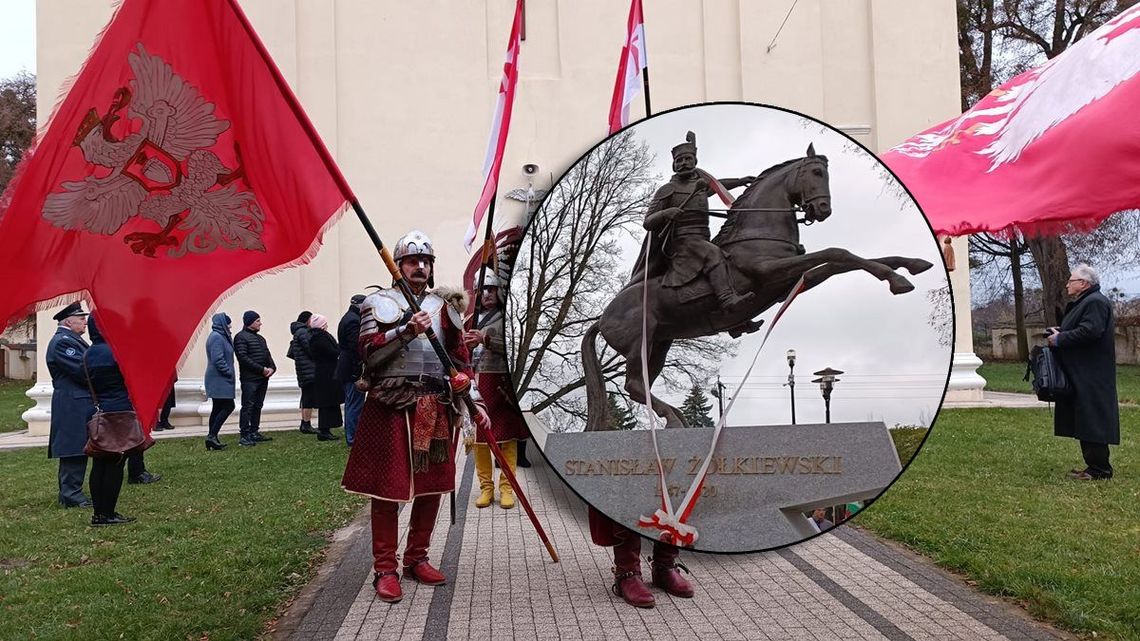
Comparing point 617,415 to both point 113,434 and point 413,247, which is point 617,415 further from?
point 113,434

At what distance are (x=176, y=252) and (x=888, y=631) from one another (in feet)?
11.1

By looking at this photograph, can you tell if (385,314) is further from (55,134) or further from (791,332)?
(791,332)

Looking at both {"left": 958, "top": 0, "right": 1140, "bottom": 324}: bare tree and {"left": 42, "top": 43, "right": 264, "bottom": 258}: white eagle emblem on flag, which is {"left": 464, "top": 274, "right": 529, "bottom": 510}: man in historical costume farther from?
{"left": 958, "top": 0, "right": 1140, "bottom": 324}: bare tree

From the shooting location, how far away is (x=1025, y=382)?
61.8 ft

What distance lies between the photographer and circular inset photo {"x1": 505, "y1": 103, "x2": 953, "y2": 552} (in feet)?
9.98

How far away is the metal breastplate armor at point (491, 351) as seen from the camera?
4.95m

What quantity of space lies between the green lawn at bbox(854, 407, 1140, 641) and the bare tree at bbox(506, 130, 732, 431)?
224 centimetres

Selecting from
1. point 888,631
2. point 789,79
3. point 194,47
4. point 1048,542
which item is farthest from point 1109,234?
point 194,47

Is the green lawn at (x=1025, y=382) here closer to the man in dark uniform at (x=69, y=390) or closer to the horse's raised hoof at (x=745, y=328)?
the horse's raised hoof at (x=745, y=328)

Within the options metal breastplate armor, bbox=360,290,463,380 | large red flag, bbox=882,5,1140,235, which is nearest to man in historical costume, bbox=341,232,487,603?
metal breastplate armor, bbox=360,290,463,380

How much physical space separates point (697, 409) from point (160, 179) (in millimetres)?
2317

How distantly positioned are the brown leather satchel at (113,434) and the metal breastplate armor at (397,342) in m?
2.53

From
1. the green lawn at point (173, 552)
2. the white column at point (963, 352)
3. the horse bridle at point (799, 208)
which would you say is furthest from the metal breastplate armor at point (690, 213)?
the white column at point (963, 352)

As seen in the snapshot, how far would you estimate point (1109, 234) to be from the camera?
81.1ft
